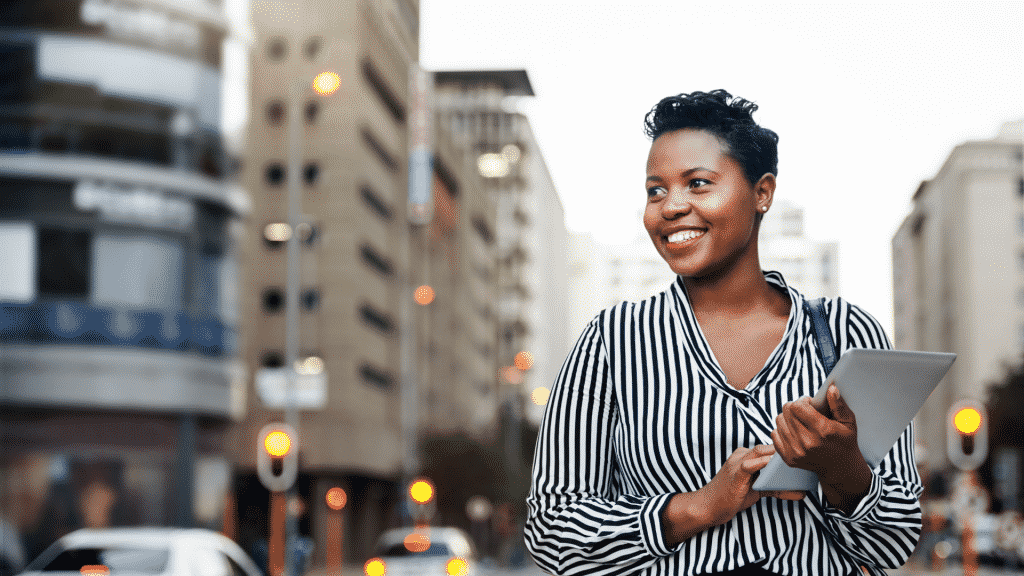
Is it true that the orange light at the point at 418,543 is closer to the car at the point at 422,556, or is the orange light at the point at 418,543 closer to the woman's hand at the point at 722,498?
the car at the point at 422,556

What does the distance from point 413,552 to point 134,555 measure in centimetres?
1096

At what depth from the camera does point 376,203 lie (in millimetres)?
61188

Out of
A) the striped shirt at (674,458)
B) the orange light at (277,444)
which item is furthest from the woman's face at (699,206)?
the orange light at (277,444)

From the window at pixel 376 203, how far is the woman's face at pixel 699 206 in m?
56.1

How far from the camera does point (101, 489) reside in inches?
1489

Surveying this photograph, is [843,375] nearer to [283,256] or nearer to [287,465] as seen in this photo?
[287,465]

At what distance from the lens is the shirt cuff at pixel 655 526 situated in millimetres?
2336

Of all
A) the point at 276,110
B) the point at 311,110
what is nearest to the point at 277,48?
the point at 276,110

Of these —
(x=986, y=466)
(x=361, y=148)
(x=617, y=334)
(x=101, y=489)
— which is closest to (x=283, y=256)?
(x=361, y=148)

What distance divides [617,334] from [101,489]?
37379 millimetres

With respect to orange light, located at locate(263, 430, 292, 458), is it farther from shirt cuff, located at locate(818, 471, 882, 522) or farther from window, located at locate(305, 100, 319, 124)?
window, located at locate(305, 100, 319, 124)

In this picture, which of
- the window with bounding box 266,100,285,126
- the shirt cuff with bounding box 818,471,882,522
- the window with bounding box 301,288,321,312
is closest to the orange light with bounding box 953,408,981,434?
the shirt cuff with bounding box 818,471,882,522

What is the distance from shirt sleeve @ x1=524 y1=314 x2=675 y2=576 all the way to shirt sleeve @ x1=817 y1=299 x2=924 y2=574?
0.31 meters

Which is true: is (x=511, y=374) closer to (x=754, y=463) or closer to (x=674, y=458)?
(x=674, y=458)
